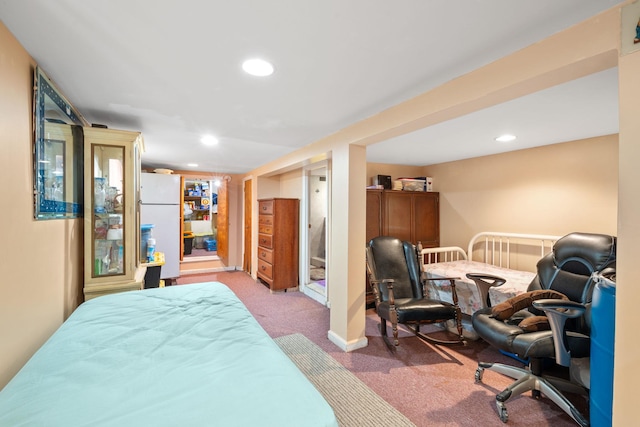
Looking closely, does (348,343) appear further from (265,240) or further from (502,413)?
(265,240)

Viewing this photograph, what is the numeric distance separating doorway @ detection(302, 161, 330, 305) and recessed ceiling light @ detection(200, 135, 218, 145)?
62.5 inches

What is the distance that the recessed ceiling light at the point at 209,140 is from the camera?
3.22 m

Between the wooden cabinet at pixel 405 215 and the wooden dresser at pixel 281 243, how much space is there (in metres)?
1.44

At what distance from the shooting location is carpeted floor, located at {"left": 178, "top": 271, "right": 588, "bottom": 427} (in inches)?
75.8

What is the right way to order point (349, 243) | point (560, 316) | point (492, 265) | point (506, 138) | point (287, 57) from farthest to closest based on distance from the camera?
point (492, 265) < point (506, 138) < point (349, 243) < point (560, 316) < point (287, 57)

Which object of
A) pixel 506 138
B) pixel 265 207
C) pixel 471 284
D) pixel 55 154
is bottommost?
pixel 471 284

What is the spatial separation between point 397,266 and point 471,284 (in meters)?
0.84

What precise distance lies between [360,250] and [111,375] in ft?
7.12

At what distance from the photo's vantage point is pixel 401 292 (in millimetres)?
3266

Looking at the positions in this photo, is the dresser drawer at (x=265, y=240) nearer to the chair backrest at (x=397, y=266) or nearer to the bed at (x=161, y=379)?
the chair backrest at (x=397, y=266)

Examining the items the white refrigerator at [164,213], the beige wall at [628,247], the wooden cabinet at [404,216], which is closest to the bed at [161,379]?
the beige wall at [628,247]

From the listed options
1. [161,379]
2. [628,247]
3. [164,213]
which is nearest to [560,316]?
[628,247]

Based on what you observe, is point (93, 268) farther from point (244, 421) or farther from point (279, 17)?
point (279, 17)

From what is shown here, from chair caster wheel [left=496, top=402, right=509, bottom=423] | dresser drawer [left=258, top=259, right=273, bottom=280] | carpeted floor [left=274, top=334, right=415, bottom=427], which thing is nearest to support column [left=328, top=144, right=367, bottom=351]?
carpeted floor [left=274, top=334, right=415, bottom=427]
